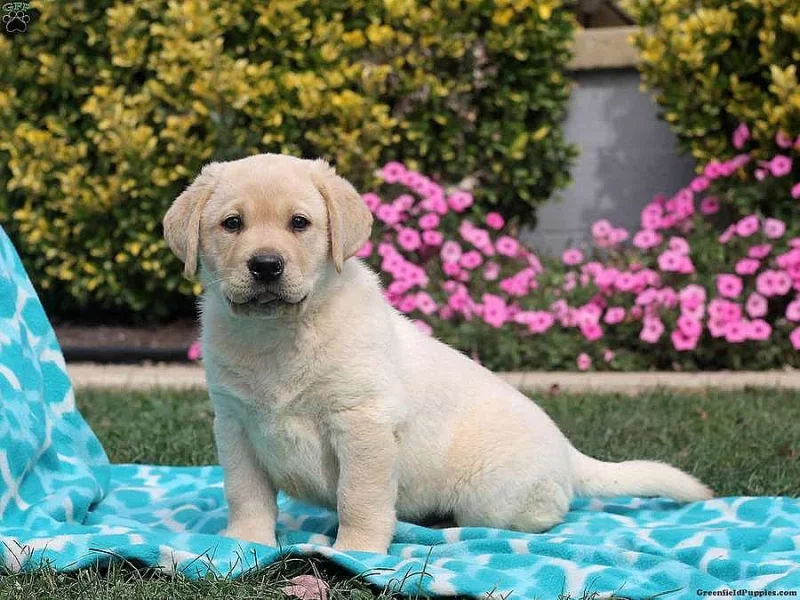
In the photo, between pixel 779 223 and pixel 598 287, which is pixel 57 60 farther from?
pixel 779 223

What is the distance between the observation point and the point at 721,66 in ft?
22.3

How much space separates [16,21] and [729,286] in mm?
4713

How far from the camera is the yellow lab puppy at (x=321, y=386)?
301cm

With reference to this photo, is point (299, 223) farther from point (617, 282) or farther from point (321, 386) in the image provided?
point (617, 282)

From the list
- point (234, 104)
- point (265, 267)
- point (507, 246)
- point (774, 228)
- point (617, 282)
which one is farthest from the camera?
point (507, 246)

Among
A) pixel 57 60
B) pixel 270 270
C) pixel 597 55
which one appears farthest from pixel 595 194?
pixel 270 270

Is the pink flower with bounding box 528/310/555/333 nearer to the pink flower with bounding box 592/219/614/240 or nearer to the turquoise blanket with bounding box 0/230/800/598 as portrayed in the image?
the pink flower with bounding box 592/219/614/240

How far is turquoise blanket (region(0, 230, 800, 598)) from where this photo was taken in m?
2.80

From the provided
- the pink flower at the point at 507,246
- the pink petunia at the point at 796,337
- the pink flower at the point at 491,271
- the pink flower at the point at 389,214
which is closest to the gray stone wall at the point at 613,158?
the pink flower at the point at 507,246

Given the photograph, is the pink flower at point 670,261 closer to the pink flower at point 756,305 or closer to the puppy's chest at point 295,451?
the pink flower at point 756,305

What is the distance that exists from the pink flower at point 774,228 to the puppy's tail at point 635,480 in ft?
10.1

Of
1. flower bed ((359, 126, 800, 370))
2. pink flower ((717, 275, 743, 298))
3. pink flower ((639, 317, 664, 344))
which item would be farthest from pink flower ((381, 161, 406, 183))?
pink flower ((717, 275, 743, 298))

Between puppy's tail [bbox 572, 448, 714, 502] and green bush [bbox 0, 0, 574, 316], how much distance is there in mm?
3553

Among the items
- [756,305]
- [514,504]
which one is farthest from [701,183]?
[514,504]
